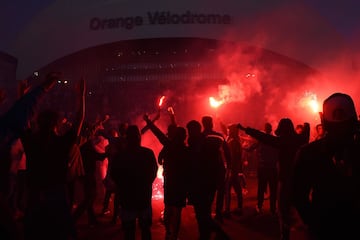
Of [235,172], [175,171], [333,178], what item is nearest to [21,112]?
[333,178]

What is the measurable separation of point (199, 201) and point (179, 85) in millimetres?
18742

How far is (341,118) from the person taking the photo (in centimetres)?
237

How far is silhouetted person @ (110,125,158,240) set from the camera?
4543 millimetres

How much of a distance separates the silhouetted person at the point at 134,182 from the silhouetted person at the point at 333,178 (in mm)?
2466

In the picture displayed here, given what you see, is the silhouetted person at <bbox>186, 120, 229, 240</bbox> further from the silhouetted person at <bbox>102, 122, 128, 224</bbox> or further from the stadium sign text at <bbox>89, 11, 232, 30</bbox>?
the stadium sign text at <bbox>89, 11, 232, 30</bbox>

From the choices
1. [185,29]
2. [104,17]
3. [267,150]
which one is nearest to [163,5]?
[185,29]

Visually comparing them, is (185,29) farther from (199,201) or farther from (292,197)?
(292,197)

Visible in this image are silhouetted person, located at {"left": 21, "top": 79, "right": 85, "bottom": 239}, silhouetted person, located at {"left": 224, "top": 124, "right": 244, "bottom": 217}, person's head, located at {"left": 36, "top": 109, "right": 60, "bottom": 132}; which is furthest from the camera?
silhouetted person, located at {"left": 224, "top": 124, "right": 244, "bottom": 217}

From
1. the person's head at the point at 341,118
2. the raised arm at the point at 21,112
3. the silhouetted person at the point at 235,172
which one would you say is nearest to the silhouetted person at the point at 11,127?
the raised arm at the point at 21,112

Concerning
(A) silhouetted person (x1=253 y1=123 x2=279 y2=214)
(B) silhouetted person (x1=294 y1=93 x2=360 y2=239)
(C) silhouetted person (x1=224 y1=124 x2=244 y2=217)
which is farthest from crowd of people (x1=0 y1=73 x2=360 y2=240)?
(A) silhouetted person (x1=253 y1=123 x2=279 y2=214)

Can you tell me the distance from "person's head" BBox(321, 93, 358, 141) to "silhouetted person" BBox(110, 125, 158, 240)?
8.72 feet

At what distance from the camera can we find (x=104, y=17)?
22953 millimetres

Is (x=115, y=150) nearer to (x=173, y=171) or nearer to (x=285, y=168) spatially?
(x=173, y=171)

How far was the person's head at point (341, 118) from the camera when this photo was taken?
2.37m
